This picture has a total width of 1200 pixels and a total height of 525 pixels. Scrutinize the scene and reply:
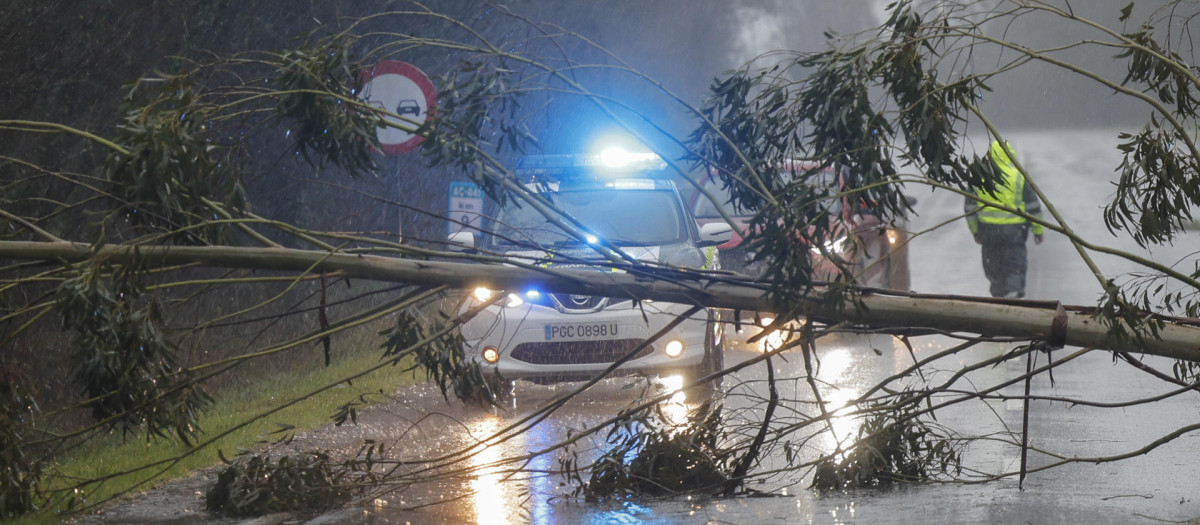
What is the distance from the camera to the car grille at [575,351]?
8.81m

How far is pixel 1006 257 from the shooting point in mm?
13102

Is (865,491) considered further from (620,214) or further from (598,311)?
(620,214)

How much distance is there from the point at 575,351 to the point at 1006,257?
593 cm

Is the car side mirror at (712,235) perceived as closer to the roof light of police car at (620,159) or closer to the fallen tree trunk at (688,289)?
the roof light of police car at (620,159)

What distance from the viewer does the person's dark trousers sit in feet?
42.7

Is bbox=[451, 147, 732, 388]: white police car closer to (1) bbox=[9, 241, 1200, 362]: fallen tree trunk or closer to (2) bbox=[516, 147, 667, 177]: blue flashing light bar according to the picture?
(2) bbox=[516, 147, 667, 177]: blue flashing light bar

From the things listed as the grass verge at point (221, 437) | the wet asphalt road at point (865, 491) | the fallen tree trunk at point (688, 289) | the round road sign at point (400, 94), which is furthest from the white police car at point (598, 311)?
the fallen tree trunk at point (688, 289)

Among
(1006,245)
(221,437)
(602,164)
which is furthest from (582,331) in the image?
(1006,245)

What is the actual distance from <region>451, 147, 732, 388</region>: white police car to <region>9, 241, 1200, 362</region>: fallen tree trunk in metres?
2.60

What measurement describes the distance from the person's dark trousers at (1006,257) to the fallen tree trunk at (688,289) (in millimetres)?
7801

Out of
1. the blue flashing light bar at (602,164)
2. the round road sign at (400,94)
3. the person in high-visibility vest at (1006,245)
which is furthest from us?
the person in high-visibility vest at (1006,245)

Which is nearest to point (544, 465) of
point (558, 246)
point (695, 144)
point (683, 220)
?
point (558, 246)

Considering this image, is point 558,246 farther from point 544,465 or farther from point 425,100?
point 425,100

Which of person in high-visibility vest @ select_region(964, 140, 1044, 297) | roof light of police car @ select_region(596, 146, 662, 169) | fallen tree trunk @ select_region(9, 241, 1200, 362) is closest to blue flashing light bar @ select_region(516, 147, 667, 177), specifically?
roof light of police car @ select_region(596, 146, 662, 169)
